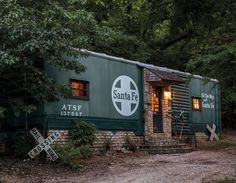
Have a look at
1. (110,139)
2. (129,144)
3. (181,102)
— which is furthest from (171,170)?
(181,102)

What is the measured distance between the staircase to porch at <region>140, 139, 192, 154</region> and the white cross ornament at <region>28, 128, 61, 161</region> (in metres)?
4.80

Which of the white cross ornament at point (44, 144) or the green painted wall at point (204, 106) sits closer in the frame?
the white cross ornament at point (44, 144)

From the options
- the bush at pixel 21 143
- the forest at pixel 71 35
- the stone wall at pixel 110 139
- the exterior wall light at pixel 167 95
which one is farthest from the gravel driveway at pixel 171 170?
the exterior wall light at pixel 167 95

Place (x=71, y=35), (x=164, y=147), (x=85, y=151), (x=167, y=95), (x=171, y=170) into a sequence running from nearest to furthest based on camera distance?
(x=171, y=170)
(x=71, y=35)
(x=85, y=151)
(x=164, y=147)
(x=167, y=95)

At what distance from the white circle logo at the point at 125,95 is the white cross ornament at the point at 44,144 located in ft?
12.9

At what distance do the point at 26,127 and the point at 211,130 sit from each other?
11.1 m

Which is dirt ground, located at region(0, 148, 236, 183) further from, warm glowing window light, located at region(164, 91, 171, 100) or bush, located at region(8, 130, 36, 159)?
warm glowing window light, located at region(164, 91, 171, 100)

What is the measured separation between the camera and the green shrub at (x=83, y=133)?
619 inches

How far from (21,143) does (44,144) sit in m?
0.67

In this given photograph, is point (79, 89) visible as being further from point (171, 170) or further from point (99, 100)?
point (171, 170)

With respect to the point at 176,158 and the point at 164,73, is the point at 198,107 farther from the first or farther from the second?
the point at 176,158

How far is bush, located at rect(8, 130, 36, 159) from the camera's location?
14398 millimetres

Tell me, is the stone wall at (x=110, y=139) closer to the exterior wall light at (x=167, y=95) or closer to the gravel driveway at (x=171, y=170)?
the gravel driveway at (x=171, y=170)

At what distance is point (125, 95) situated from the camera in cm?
1847
